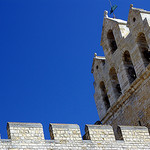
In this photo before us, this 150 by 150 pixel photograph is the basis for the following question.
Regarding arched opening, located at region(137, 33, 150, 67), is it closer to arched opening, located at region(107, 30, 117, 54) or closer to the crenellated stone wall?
arched opening, located at region(107, 30, 117, 54)

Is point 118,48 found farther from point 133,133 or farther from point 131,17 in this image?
point 133,133

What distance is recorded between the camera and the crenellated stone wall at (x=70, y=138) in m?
15.0

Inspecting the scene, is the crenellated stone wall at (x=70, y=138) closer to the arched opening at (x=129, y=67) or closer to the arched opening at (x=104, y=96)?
the arched opening at (x=129, y=67)

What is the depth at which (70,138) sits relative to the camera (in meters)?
15.8

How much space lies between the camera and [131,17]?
2139 cm

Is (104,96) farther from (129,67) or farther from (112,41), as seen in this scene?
(112,41)

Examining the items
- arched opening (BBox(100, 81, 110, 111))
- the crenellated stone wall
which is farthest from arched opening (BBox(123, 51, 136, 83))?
the crenellated stone wall

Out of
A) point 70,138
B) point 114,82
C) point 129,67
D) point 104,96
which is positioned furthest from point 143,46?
point 70,138

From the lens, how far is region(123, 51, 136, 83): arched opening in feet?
69.4

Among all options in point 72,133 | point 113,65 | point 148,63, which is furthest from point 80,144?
point 113,65

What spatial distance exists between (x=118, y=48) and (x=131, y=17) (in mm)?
1509

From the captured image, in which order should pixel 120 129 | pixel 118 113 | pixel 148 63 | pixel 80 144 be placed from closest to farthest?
1. pixel 80 144
2. pixel 120 129
3. pixel 148 63
4. pixel 118 113

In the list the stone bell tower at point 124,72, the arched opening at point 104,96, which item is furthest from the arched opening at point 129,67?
the arched opening at point 104,96

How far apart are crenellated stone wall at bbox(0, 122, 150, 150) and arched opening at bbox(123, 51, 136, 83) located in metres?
4.23
